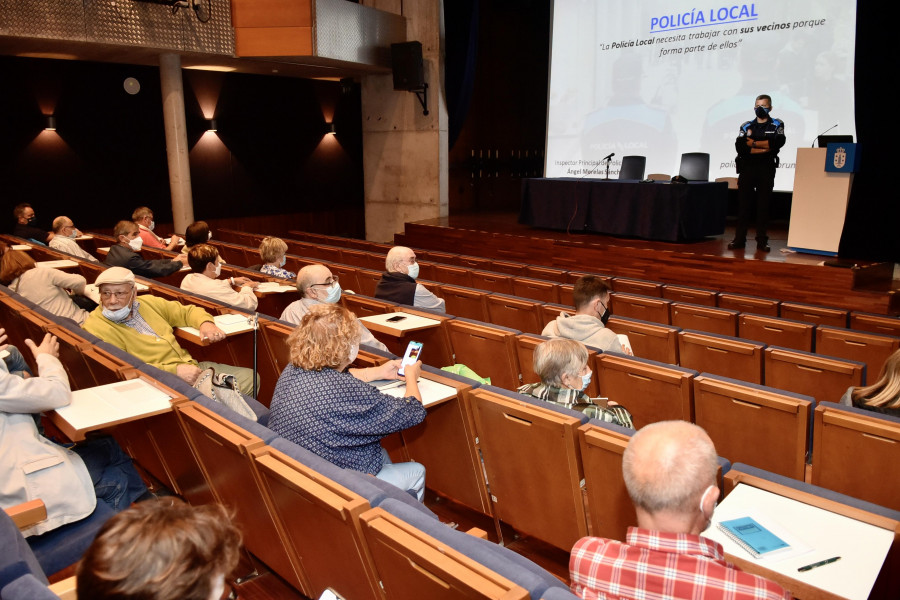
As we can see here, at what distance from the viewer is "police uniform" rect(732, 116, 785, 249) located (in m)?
Answer: 6.60

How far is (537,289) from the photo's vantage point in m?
5.39

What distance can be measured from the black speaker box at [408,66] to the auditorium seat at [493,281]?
18.3 ft

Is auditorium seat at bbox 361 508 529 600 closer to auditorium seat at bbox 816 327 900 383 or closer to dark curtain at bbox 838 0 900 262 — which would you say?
auditorium seat at bbox 816 327 900 383

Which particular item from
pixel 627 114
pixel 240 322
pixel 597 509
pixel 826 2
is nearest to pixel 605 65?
pixel 627 114

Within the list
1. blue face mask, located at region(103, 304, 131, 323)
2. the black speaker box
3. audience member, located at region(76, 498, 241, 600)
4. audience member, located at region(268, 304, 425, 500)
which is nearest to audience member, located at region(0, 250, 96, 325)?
blue face mask, located at region(103, 304, 131, 323)

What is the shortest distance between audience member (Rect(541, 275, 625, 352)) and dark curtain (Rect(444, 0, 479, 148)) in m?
7.85

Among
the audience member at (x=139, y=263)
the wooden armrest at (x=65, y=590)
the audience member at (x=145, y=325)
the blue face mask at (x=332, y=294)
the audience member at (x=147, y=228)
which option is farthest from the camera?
the audience member at (x=147, y=228)

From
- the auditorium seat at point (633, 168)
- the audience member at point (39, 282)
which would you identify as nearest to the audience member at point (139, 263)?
the audience member at point (39, 282)

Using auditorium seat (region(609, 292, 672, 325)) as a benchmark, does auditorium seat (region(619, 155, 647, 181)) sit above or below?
above

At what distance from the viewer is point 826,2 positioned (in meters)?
7.31

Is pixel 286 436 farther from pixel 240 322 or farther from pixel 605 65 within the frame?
pixel 605 65

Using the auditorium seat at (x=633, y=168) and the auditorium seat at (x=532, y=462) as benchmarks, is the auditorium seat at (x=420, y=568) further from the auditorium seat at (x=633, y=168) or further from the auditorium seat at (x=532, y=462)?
the auditorium seat at (x=633, y=168)

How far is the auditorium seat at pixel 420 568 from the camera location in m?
1.33

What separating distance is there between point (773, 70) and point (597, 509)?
295 inches
